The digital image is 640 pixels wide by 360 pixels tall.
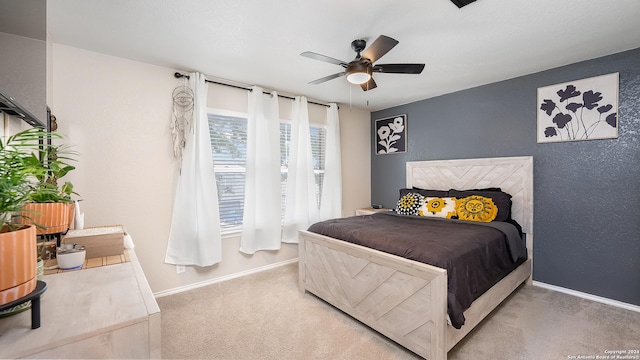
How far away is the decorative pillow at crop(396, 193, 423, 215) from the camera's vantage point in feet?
11.1

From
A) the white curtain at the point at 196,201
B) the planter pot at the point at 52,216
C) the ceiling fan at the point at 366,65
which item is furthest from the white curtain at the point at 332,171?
the planter pot at the point at 52,216

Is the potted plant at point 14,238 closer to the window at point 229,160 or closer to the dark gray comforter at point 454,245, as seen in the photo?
the dark gray comforter at point 454,245

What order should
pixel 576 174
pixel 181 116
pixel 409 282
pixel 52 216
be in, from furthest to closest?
pixel 181 116 < pixel 576 174 < pixel 409 282 < pixel 52 216

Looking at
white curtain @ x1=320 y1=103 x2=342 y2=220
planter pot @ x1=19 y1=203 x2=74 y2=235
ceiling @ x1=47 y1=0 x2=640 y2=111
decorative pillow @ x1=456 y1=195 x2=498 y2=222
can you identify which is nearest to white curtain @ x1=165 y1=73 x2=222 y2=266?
ceiling @ x1=47 y1=0 x2=640 y2=111

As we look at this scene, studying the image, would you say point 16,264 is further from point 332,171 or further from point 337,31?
point 332,171

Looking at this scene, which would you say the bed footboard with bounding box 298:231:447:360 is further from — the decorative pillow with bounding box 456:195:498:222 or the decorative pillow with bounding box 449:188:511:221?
the decorative pillow with bounding box 449:188:511:221

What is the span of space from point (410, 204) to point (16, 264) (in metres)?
3.38

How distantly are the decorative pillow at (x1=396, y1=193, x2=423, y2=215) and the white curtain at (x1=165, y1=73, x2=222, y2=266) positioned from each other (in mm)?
2326

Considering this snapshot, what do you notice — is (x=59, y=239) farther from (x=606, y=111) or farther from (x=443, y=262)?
(x=606, y=111)

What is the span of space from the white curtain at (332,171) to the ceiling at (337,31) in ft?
3.81

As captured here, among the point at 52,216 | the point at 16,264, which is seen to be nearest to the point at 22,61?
the point at 52,216

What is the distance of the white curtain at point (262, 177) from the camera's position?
3.29 meters

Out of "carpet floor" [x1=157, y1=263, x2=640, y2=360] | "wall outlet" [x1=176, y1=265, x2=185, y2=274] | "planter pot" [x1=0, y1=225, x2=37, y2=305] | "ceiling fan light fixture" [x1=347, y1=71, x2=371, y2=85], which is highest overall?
"ceiling fan light fixture" [x1=347, y1=71, x2=371, y2=85]

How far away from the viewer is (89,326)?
83 centimetres
